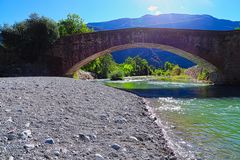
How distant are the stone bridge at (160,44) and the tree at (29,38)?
3.58 feet

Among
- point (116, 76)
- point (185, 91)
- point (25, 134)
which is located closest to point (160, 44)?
point (185, 91)

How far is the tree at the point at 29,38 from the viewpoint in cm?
2812

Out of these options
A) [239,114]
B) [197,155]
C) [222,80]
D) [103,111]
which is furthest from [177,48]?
[197,155]

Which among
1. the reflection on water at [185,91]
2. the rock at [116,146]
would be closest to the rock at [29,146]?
the rock at [116,146]

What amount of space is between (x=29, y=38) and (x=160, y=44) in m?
13.9

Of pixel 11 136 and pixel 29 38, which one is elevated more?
pixel 29 38

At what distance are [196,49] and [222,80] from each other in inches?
181

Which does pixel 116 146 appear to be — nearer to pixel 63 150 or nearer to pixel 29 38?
pixel 63 150

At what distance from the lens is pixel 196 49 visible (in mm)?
28406

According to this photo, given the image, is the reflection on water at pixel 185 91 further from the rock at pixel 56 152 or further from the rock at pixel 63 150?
the rock at pixel 56 152

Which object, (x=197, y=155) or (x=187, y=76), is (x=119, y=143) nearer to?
(x=197, y=155)

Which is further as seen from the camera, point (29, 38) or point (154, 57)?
point (154, 57)

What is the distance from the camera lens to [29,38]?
28141 mm

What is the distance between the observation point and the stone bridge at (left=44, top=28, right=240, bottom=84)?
2828cm
